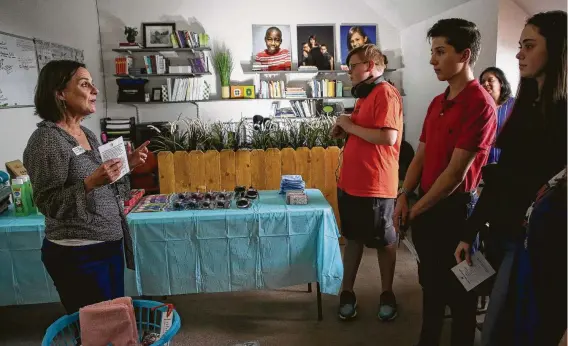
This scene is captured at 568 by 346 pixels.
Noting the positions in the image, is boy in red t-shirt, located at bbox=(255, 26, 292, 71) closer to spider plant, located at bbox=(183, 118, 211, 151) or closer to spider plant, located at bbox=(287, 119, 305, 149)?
spider plant, located at bbox=(287, 119, 305, 149)

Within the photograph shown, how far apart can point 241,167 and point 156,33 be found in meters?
3.30

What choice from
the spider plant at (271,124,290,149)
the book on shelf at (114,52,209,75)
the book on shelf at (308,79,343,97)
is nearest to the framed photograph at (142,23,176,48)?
→ the book on shelf at (114,52,209,75)

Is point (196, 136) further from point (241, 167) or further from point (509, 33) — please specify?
point (509, 33)

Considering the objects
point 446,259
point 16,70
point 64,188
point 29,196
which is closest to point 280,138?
point 29,196

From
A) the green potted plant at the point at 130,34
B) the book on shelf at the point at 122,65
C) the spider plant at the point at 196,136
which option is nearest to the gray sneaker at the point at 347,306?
the spider plant at the point at 196,136

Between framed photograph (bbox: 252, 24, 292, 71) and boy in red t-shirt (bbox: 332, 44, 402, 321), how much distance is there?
370cm

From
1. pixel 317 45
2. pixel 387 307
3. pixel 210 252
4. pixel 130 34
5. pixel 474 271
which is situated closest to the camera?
pixel 474 271

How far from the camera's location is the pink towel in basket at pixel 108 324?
1175mm

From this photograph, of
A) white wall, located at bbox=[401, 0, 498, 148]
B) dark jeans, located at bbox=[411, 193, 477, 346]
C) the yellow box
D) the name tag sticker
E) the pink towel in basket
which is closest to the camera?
the pink towel in basket

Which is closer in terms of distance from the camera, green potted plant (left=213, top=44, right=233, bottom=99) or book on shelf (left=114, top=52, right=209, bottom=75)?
book on shelf (left=114, top=52, right=209, bottom=75)

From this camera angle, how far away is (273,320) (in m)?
2.47

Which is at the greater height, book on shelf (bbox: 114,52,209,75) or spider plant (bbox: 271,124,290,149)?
book on shelf (bbox: 114,52,209,75)

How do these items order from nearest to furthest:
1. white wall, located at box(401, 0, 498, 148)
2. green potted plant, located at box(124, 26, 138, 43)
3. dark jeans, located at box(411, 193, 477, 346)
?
1. dark jeans, located at box(411, 193, 477, 346)
2. white wall, located at box(401, 0, 498, 148)
3. green potted plant, located at box(124, 26, 138, 43)

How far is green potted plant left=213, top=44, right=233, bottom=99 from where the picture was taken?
5727mm
